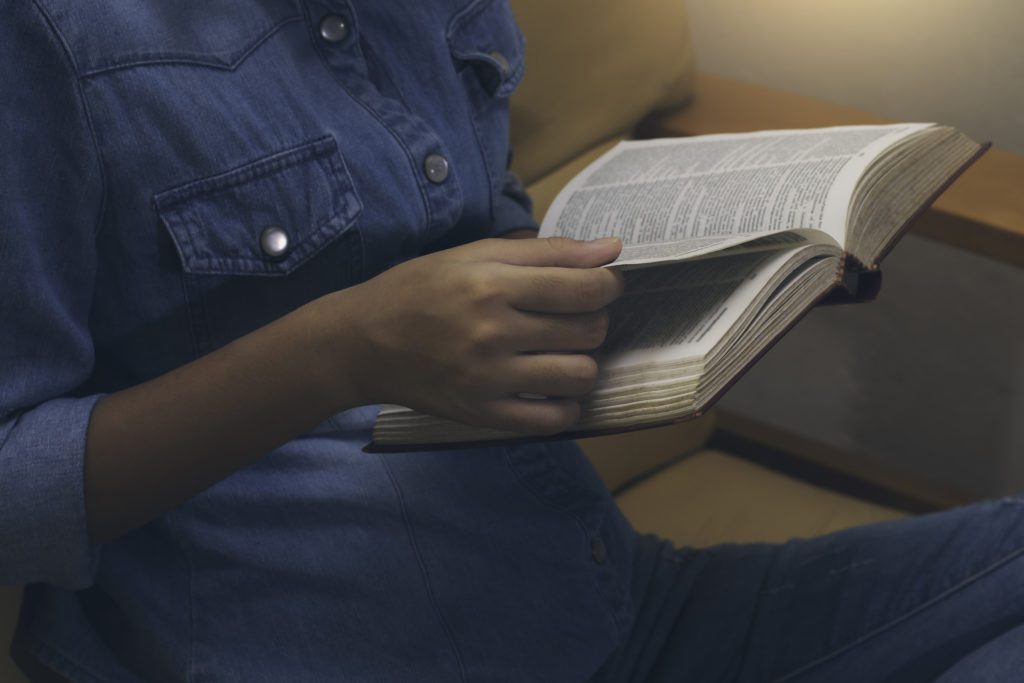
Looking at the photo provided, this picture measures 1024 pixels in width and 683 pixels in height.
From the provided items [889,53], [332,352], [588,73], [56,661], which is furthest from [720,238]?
[889,53]

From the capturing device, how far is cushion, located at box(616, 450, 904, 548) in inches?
39.0

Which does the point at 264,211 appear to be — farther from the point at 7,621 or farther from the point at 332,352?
the point at 7,621

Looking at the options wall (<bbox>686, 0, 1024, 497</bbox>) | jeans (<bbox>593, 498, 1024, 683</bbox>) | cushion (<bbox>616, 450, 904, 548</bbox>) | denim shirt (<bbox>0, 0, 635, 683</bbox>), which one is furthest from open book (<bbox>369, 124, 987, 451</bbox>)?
wall (<bbox>686, 0, 1024, 497</bbox>)

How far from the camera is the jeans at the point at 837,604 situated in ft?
2.36

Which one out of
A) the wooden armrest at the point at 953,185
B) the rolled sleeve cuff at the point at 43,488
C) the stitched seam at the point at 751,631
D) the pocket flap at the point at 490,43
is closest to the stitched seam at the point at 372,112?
the pocket flap at the point at 490,43

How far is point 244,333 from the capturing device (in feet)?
2.18

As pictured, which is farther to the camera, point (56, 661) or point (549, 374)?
point (56, 661)

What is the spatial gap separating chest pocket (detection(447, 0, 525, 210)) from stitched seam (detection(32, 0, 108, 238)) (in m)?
0.27

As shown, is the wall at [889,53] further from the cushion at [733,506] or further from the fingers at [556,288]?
the fingers at [556,288]

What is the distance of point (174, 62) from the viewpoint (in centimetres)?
61

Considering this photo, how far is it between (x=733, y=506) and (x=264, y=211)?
0.55 meters

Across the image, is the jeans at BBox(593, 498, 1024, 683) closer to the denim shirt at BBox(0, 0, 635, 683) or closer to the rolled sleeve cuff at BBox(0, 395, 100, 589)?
the denim shirt at BBox(0, 0, 635, 683)

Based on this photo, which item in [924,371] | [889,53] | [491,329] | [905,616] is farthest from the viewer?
[924,371]

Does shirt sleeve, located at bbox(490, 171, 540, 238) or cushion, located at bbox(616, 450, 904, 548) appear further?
cushion, located at bbox(616, 450, 904, 548)
